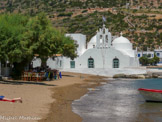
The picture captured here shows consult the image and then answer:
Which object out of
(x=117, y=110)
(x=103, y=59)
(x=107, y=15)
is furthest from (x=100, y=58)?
(x=107, y=15)

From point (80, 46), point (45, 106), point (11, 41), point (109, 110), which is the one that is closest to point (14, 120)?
point (45, 106)

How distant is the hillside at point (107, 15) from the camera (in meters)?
110

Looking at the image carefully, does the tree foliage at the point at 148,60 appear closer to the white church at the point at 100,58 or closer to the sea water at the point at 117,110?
the white church at the point at 100,58

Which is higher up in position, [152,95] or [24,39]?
[24,39]

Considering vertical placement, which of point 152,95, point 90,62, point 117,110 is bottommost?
point 117,110

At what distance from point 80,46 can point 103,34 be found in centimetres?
585

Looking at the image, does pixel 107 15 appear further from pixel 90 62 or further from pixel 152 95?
pixel 152 95

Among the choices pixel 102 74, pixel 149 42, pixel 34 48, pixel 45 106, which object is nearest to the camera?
pixel 45 106

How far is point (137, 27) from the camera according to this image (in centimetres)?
11794

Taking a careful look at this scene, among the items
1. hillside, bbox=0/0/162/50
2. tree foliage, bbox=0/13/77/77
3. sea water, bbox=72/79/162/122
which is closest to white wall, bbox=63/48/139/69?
tree foliage, bbox=0/13/77/77

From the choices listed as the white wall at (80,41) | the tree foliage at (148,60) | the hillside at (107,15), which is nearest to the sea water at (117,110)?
the white wall at (80,41)

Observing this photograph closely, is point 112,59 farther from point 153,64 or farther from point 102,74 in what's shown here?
point 153,64

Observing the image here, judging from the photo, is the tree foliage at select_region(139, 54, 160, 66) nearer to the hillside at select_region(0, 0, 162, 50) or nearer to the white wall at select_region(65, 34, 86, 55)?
the hillside at select_region(0, 0, 162, 50)

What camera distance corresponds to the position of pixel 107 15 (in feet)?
418
